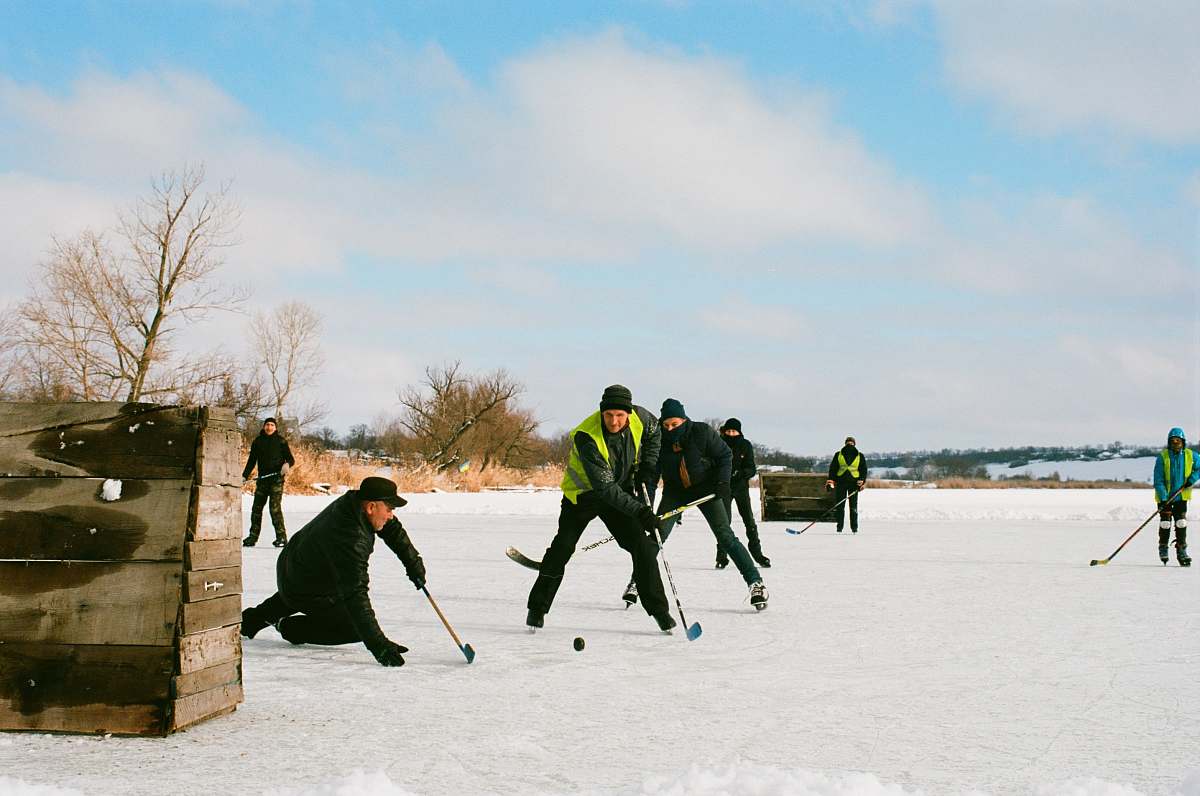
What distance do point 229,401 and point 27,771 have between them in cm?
3371

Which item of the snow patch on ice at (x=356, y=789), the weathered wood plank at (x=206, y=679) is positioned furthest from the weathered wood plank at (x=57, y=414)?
the snow patch on ice at (x=356, y=789)

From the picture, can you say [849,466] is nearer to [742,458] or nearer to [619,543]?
[742,458]

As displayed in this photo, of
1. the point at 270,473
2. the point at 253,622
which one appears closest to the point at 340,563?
the point at 253,622

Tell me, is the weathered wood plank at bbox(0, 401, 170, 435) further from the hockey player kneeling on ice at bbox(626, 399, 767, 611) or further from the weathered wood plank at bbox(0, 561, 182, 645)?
the hockey player kneeling on ice at bbox(626, 399, 767, 611)

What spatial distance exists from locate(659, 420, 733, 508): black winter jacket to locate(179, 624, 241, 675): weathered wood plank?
4281 mm

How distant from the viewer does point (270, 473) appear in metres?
13.0

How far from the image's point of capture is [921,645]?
6.05 m

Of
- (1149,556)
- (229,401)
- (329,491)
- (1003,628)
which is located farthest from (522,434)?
(1003,628)

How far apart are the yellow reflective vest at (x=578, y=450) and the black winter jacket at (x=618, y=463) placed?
26 mm

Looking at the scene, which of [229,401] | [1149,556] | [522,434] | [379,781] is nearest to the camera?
[379,781]

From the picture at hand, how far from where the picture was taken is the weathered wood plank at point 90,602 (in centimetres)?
379

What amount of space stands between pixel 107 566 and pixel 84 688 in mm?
456

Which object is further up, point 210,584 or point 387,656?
point 210,584

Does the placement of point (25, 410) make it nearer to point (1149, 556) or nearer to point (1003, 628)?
point (1003, 628)
